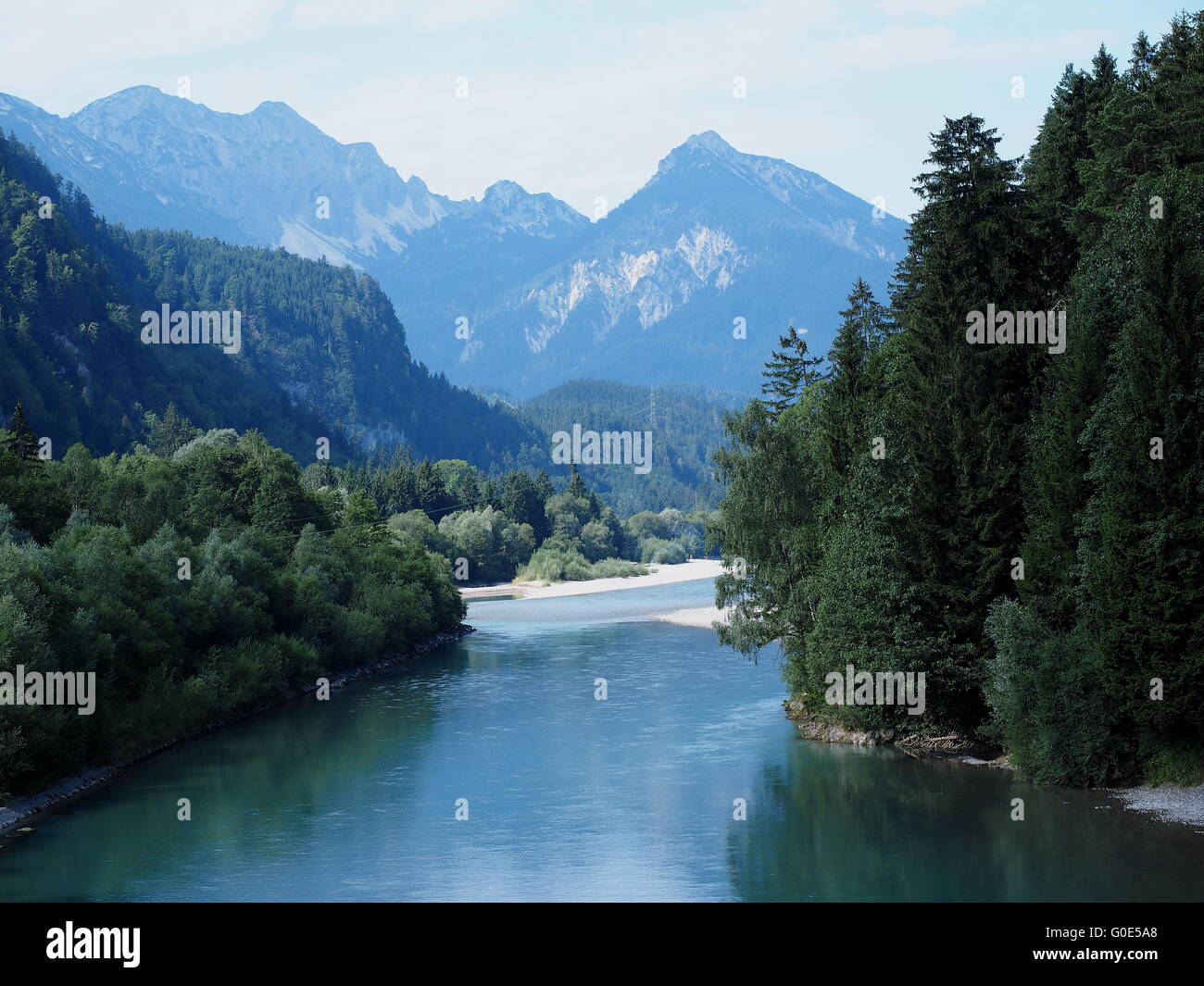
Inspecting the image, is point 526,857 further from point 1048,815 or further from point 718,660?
point 718,660

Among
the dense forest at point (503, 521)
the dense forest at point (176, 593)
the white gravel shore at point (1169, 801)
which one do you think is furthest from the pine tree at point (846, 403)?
the dense forest at point (503, 521)

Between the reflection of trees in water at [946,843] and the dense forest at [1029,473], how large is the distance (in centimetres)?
246

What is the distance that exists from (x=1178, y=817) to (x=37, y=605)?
121ft

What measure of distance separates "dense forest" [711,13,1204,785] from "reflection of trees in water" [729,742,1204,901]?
8.08 feet

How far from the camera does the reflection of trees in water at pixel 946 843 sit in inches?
1319

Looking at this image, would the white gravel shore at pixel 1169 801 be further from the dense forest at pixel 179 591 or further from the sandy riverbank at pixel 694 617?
the sandy riverbank at pixel 694 617

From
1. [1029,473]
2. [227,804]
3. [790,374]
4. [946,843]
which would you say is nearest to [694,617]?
[790,374]

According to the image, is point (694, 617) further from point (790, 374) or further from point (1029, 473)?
point (1029, 473)

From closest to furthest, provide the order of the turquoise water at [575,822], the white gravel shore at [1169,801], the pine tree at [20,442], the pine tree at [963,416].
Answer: the turquoise water at [575,822] → the white gravel shore at [1169,801] → the pine tree at [963,416] → the pine tree at [20,442]

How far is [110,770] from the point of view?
48.5 m

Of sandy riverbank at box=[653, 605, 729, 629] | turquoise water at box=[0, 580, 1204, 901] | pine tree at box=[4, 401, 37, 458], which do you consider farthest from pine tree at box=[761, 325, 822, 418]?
pine tree at box=[4, 401, 37, 458]

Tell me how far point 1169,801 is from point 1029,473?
1198cm

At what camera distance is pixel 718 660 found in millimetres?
82500
